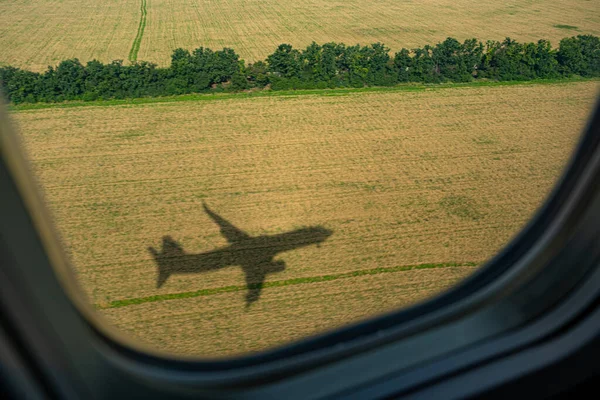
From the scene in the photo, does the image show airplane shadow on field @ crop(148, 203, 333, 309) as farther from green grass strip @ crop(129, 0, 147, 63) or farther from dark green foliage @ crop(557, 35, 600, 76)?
dark green foliage @ crop(557, 35, 600, 76)

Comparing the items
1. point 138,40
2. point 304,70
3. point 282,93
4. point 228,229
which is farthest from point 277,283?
point 138,40

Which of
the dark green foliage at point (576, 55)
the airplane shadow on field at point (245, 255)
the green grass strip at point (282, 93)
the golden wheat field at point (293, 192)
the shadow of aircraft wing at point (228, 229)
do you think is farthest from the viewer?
the dark green foliage at point (576, 55)

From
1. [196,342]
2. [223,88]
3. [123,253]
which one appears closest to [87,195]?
[123,253]

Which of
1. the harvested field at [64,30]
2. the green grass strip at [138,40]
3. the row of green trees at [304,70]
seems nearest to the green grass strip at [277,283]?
the row of green trees at [304,70]

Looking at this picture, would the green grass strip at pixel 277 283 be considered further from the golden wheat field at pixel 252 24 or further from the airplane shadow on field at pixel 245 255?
the golden wheat field at pixel 252 24

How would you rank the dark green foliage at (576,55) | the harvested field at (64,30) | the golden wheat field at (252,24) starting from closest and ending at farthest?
1. the dark green foliage at (576,55)
2. the harvested field at (64,30)
3. the golden wheat field at (252,24)
